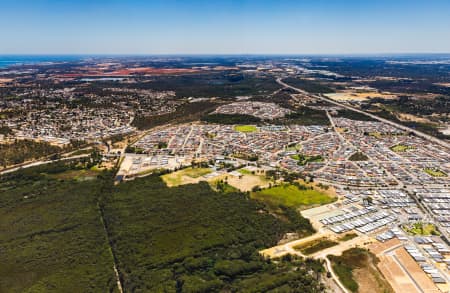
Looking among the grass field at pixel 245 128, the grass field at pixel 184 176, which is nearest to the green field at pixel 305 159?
the grass field at pixel 184 176

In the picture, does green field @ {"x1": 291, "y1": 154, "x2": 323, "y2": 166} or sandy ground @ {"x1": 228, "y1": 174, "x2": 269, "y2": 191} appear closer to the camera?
sandy ground @ {"x1": 228, "y1": 174, "x2": 269, "y2": 191}

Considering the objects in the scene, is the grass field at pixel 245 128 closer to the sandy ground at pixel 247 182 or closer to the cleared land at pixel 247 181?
the cleared land at pixel 247 181

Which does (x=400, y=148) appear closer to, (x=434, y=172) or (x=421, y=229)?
(x=434, y=172)

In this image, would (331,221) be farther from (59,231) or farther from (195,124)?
(195,124)

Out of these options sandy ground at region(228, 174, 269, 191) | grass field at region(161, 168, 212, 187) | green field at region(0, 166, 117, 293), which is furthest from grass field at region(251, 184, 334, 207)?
green field at region(0, 166, 117, 293)

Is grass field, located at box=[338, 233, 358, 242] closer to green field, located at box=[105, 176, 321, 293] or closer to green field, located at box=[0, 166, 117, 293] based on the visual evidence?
green field, located at box=[105, 176, 321, 293]
